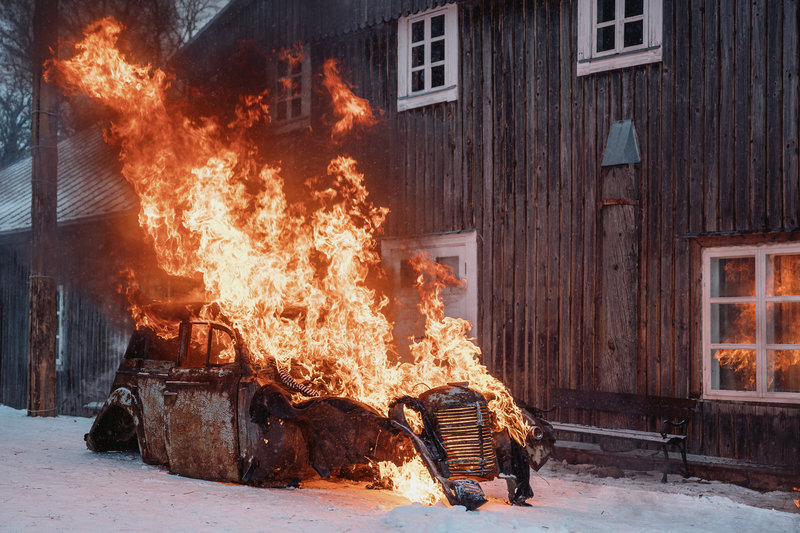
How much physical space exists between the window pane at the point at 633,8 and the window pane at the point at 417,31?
3.29 metres

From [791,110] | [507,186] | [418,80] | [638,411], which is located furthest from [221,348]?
[791,110]

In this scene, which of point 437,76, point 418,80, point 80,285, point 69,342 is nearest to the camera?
point 437,76

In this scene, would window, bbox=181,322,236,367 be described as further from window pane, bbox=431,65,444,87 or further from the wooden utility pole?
the wooden utility pole

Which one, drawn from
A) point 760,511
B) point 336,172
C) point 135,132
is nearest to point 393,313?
point 336,172

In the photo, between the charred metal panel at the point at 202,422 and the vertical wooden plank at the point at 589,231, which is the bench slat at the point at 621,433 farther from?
the charred metal panel at the point at 202,422

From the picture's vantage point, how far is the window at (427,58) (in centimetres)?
1063

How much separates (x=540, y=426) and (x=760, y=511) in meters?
2.11

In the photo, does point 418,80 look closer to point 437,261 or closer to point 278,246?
point 437,261

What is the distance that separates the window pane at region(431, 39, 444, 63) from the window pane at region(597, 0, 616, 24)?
254 cm

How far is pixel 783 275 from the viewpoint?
806 cm

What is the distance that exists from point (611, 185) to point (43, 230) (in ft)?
32.2

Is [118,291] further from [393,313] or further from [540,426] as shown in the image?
[540,426]

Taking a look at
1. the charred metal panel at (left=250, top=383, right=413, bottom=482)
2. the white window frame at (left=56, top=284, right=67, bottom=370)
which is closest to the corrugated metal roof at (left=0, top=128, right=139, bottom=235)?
the white window frame at (left=56, top=284, right=67, bottom=370)

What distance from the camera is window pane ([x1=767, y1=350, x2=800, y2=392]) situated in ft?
26.2
